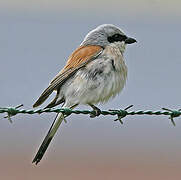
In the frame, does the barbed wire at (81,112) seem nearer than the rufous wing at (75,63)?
Yes

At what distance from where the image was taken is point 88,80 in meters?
4.57

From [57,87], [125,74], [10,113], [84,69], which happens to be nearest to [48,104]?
[57,87]

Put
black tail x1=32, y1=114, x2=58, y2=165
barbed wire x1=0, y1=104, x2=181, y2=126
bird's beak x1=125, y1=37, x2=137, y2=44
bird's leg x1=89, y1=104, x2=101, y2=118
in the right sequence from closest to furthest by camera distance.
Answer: barbed wire x1=0, y1=104, x2=181, y2=126, black tail x1=32, y1=114, x2=58, y2=165, bird's leg x1=89, y1=104, x2=101, y2=118, bird's beak x1=125, y1=37, x2=137, y2=44

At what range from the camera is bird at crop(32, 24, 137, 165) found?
14.9 ft

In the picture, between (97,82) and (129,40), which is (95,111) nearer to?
(97,82)

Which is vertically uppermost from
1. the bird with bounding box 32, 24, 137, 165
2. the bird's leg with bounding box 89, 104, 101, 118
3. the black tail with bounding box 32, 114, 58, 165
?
the bird with bounding box 32, 24, 137, 165

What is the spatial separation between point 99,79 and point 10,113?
1.60 metres

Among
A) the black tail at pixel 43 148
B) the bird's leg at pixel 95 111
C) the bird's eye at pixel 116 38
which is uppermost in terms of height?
the bird's eye at pixel 116 38

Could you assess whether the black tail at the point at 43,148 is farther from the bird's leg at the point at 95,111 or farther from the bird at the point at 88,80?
the bird's leg at the point at 95,111

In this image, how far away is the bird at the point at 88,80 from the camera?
455 cm

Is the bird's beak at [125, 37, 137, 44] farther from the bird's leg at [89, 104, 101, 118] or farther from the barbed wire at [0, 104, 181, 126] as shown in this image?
the barbed wire at [0, 104, 181, 126]

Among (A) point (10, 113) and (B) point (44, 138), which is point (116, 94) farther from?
(A) point (10, 113)

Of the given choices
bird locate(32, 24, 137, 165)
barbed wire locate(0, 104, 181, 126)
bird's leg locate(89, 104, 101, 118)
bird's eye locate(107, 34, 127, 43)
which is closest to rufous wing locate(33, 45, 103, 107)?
bird locate(32, 24, 137, 165)

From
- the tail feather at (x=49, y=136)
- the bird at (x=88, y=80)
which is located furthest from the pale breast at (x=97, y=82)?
the tail feather at (x=49, y=136)
